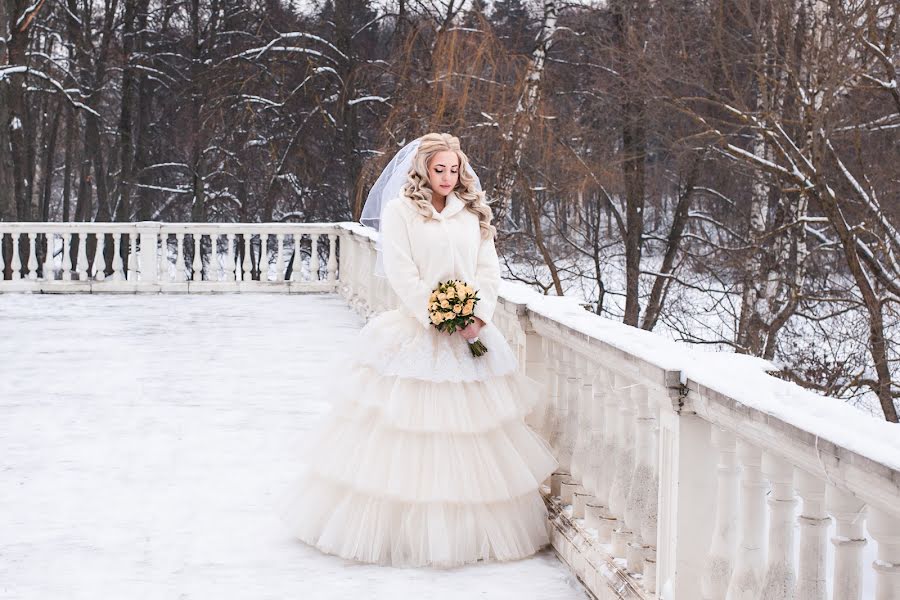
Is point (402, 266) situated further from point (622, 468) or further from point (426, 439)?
point (622, 468)

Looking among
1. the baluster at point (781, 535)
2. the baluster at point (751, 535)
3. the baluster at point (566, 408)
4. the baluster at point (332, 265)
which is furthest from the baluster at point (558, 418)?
the baluster at point (332, 265)

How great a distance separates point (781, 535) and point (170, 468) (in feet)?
A: 13.1

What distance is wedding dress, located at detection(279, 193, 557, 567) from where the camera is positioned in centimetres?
448

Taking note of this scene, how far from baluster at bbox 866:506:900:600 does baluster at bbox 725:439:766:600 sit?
672mm

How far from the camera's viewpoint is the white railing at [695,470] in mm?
2330

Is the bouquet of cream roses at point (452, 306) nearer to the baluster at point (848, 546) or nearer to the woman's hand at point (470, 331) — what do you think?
the woman's hand at point (470, 331)

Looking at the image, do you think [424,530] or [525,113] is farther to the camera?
[525,113]

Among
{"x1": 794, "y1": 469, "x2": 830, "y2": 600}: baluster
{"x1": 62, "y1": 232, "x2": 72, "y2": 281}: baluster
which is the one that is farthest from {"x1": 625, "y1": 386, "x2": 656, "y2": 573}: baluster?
{"x1": 62, "y1": 232, "x2": 72, "y2": 281}: baluster

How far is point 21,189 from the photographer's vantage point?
→ 28.6 metres

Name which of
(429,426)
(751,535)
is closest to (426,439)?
(429,426)

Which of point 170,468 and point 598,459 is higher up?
point 598,459

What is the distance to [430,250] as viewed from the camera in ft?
15.5

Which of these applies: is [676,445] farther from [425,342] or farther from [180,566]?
[180,566]

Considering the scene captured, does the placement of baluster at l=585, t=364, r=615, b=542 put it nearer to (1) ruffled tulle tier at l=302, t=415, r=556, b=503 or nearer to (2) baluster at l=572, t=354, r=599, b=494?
(2) baluster at l=572, t=354, r=599, b=494
